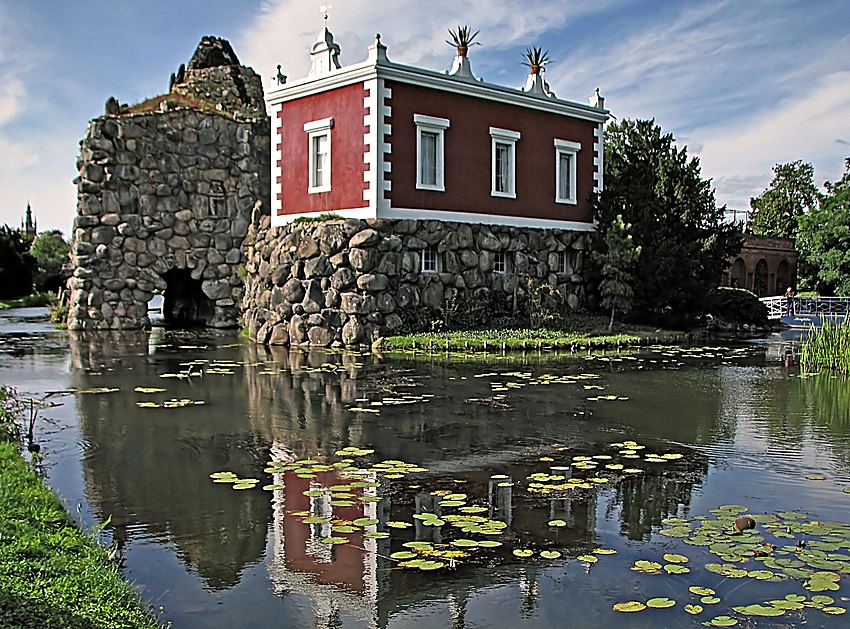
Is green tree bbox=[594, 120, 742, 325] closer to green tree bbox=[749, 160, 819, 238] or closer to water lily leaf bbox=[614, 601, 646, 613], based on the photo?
water lily leaf bbox=[614, 601, 646, 613]

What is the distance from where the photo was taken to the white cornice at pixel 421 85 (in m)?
20.1

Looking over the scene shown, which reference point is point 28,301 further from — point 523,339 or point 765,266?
point 765,266

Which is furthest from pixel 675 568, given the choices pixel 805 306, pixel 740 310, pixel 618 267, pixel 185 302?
pixel 805 306

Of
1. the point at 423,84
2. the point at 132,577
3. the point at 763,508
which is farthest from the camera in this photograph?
the point at 423,84

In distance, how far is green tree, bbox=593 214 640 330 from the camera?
22516mm

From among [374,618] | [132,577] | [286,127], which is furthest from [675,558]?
[286,127]

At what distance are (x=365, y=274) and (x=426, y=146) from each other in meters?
3.68

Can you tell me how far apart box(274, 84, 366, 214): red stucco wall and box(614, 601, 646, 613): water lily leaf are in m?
16.1

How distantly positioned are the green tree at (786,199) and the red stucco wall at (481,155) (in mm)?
43348

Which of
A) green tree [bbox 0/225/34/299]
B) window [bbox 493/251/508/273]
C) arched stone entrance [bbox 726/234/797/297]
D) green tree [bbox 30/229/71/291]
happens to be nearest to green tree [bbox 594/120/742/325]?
window [bbox 493/251/508/273]

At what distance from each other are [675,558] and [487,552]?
122cm

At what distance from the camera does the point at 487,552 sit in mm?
5824

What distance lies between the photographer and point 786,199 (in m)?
63.1

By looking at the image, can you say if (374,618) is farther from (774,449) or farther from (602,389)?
(602,389)
